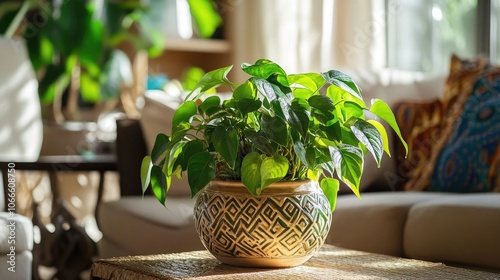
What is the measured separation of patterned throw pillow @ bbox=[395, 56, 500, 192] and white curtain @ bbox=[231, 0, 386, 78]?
86 cm

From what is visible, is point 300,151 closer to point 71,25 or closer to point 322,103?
point 322,103

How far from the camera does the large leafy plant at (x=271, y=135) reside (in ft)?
4.10

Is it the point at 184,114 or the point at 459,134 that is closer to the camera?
the point at 184,114

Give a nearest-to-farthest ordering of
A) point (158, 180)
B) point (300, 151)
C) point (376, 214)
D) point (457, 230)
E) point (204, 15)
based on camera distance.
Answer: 1. point (300, 151)
2. point (158, 180)
3. point (457, 230)
4. point (376, 214)
5. point (204, 15)

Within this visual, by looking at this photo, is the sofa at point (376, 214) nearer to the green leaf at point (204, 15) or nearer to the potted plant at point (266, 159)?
the potted plant at point (266, 159)

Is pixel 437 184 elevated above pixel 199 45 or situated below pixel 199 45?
below

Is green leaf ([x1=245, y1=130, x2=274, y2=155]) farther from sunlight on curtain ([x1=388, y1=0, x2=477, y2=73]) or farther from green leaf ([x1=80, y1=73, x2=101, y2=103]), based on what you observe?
green leaf ([x1=80, y1=73, x2=101, y2=103])

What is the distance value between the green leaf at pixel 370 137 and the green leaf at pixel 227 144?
194 millimetres

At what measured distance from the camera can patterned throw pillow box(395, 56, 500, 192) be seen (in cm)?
232

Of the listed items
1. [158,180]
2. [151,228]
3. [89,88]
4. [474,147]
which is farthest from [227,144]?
[89,88]

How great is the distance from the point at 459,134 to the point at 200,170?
4.36 ft

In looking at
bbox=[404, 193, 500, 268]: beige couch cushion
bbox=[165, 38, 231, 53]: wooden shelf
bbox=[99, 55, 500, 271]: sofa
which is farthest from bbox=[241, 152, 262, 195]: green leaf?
bbox=[165, 38, 231, 53]: wooden shelf

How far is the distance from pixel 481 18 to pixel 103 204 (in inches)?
72.7

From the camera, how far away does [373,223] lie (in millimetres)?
2133
